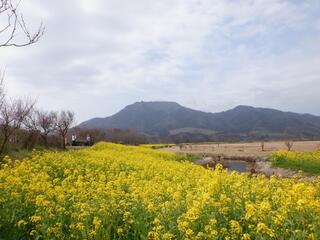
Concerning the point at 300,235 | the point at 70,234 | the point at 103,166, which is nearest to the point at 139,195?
the point at 70,234

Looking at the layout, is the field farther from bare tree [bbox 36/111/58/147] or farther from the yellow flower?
the yellow flower

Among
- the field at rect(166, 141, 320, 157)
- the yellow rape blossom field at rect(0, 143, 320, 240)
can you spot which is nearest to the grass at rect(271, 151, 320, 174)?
the field at rect(166, 141, 320, 157)

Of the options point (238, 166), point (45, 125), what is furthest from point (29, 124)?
point (238, 166)

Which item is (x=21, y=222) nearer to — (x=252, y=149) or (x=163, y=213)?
(x=163, y=213)

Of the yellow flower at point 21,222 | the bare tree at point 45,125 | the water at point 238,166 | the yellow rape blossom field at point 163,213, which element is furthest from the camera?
the bare tree at point 45,125

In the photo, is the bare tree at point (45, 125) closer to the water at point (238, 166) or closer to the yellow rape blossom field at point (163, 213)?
the water at point (238, 166)

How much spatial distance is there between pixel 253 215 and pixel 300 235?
112cm

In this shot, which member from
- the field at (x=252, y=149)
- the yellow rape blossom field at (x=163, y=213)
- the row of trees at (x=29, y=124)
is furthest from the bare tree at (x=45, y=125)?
the yellow rape blossom field at (x=163, y=213)

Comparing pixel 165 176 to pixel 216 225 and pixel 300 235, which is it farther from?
pixel 300 235

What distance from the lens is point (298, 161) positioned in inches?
1040

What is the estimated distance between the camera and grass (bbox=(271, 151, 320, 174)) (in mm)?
24225

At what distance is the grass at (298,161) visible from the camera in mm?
24225

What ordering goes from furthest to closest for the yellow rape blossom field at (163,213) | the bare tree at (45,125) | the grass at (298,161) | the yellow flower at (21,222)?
the bare tree at (45,125) < the grass at (298,161) < the yellow flower at (21,222) < the yellow rape blossom field at (163,213)

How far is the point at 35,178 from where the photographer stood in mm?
10484
